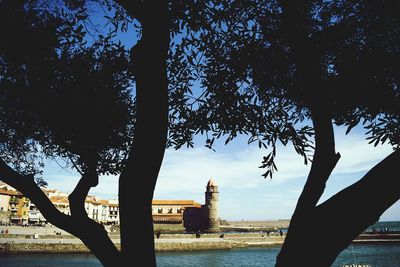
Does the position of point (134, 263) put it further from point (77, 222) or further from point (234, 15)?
point (234, 15)

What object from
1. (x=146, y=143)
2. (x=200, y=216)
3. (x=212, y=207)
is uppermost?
(x=146, y=143)

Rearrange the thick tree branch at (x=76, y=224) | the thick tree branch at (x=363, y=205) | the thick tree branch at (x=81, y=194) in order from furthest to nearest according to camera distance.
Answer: the thick tree branch at (x=81, y=194) < the thick tree branch at (x=76, y=224) < the thick tree branch at (x=363, y=205)

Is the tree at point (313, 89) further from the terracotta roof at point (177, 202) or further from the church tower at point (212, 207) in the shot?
the terracotta roof at point (177, 202)

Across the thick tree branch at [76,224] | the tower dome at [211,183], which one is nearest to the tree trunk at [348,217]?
the thick tree branch at [76,224]

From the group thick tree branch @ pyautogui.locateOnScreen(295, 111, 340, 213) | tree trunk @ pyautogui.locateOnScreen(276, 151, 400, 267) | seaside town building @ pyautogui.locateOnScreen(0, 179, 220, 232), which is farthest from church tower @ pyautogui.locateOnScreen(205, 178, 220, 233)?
tree trunk @ pyautogui.locateOnScreen(276, 151, 400, 267)

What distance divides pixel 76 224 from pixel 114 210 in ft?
438

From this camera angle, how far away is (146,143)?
3.25 metres

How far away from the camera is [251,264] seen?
4394 centimetres

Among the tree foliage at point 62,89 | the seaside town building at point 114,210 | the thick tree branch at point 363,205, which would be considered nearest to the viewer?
the thick tree branch at point 363,205

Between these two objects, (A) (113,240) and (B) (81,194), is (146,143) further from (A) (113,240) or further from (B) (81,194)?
(A) (113,240)

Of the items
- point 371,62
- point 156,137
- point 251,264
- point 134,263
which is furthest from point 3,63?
point 251,264

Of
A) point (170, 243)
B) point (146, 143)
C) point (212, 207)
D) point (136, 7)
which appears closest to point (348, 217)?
point (146, 143)

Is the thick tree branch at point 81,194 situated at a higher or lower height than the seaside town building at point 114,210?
higher

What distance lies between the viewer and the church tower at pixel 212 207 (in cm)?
10558
